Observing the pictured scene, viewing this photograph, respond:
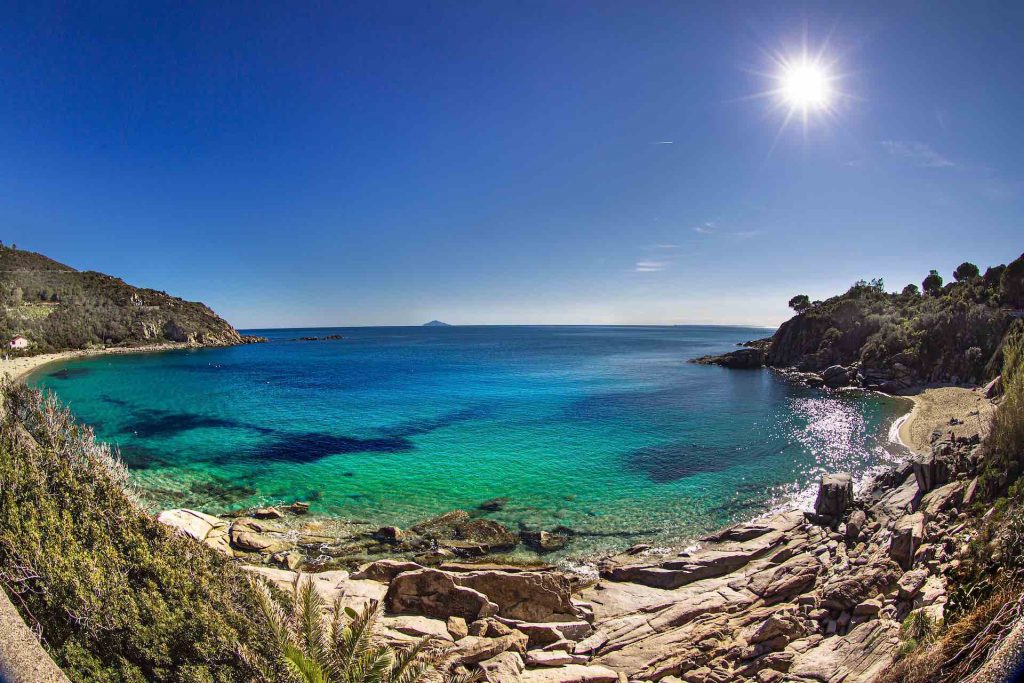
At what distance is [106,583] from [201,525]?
398 inches

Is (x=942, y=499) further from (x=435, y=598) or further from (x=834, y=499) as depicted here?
(x=435, y=598)

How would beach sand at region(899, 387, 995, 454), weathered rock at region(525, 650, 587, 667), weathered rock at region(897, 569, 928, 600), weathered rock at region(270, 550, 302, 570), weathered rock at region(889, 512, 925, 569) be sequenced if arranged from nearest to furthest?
weathered rock at region(525, 650, 587, 667) → weathered rock at region(897, 569, 928, 600) → weathered rock at region(889, 512, 925, 569) → weathered rock at region(270, 550, 302, 570) → beach sand at region(899, 387, 995, 454)

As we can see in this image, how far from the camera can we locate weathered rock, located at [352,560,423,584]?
11656mm

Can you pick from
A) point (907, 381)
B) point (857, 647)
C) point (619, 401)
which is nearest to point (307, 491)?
point (857, 647)

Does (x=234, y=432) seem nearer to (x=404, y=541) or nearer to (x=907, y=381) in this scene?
(x=404, y=541)

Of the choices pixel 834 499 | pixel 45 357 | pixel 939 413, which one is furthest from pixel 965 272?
pixel 45 357

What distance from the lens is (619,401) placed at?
40.5 meters

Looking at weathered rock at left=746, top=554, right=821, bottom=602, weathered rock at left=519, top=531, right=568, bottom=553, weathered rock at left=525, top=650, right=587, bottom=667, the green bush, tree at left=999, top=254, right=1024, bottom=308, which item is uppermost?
tree at left=999, top=254, right=1024, bottom=308

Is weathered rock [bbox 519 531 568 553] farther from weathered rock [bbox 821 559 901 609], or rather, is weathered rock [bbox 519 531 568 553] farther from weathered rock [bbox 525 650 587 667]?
weathered rock [bbox 821 559 901 609]

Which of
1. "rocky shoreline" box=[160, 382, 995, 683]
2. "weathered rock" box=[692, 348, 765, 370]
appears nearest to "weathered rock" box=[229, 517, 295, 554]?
"rocky shoreline" box=[160, 382, 995, 683]

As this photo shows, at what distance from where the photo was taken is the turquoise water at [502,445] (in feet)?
58.4

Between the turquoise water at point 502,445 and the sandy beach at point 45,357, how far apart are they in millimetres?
5579

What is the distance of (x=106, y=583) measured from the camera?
568cm

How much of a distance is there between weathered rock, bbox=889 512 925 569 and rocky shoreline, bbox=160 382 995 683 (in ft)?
0.15
